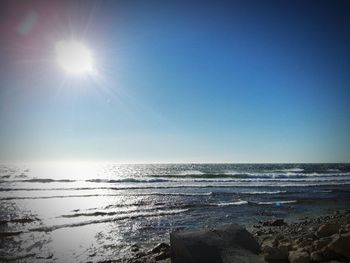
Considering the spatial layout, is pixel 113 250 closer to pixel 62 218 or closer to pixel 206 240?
pixel 206 240

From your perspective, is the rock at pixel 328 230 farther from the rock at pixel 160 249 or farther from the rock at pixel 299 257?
the rock at pixel 160 249

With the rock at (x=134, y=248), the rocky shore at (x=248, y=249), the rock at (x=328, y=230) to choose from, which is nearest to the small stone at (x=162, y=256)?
the rock at (x=134, y=248)

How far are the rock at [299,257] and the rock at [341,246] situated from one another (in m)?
0.48

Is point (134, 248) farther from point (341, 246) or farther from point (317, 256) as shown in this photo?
point (341, 246)

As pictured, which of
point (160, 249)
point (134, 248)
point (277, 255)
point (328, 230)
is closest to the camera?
point (277, 255)

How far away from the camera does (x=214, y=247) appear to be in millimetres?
6152

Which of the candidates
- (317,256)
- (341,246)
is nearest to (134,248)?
(317,256)

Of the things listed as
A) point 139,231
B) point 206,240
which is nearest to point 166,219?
point 139,231

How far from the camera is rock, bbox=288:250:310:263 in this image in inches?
214

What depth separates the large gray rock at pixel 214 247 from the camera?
5914mm

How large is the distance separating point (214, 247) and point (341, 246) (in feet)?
7.97

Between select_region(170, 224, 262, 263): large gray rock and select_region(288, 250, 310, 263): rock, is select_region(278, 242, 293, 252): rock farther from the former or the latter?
select_region(170, 224, 262, 263): large gray rock

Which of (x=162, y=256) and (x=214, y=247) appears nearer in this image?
(x=214, y=247)

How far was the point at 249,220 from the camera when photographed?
1567 centimetres
